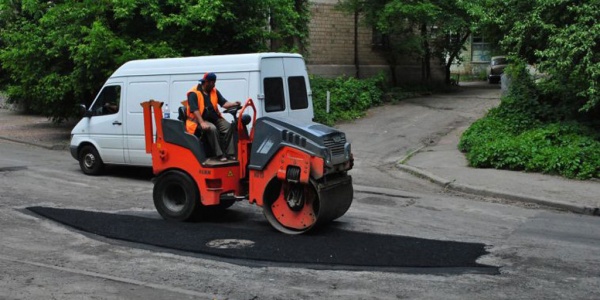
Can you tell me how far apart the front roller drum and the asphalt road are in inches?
25.6

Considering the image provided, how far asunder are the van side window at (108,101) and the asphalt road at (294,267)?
1.43m

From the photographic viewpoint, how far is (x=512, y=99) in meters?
16.4

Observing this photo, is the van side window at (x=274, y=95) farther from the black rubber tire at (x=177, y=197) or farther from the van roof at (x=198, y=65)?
the black rubber tire at (x=177, y=197)

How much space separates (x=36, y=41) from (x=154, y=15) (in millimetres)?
4062

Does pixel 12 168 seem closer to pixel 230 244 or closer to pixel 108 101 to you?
pixel 108 101

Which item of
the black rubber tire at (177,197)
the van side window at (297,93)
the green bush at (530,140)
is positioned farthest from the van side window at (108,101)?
the green bush at (530,140)

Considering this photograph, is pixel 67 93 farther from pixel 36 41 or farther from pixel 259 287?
pixel 259 287

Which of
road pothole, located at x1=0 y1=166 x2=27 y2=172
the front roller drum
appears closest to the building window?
road pothole, located at x1=0 y1=166 x2=27 y2=172

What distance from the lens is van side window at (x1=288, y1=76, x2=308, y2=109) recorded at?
483 inches

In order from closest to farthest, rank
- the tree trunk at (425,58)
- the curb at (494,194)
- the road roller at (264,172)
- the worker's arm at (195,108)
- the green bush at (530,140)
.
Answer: the road roller at (264,172)
the worker's arm at (195,108)
the curb at (494,194)
the green bush at (530,140)
the tree trunk at (425,58)

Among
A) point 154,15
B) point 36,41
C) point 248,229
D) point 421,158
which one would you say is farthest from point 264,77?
point 36,41

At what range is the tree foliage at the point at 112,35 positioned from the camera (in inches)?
674

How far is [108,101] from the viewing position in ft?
45.3

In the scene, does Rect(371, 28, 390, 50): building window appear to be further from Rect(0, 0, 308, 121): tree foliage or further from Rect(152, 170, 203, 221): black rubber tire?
Rect(152, 170, 203, 221): black rubber tire
